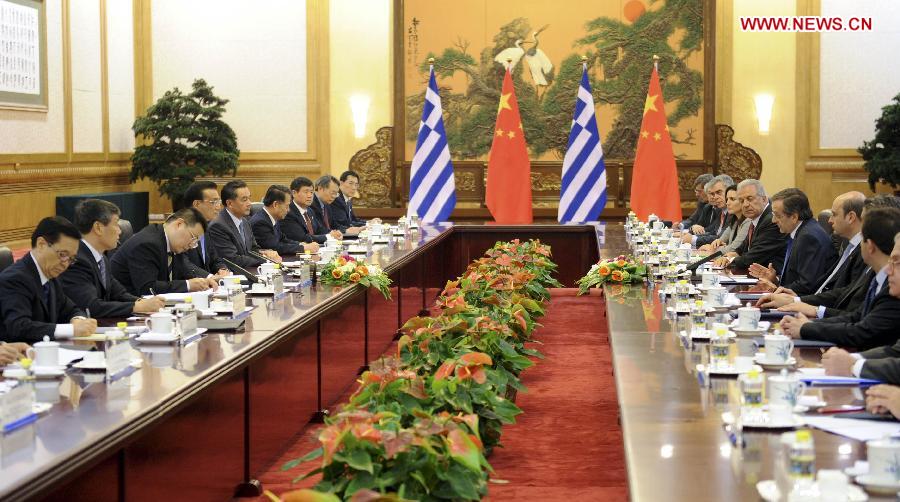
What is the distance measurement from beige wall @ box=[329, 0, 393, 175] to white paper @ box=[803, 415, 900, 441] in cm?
1020

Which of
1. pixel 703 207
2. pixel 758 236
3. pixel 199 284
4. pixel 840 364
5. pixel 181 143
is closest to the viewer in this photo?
pixel 840 364

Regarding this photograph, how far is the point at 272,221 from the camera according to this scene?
26.3 ft

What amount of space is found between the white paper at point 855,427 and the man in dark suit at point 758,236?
4156 mm

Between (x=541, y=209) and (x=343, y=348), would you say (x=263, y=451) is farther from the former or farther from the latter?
(x=541, y=209)

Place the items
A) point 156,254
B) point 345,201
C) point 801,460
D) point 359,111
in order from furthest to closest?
point 359,111, point 345,201, point 156,254, point 801,460

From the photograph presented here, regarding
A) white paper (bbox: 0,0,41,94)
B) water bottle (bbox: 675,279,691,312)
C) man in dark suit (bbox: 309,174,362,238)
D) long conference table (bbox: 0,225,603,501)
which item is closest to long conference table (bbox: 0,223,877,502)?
long conference table (bbox: 0,225,603,501)

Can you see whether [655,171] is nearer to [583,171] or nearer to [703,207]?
[583,171]

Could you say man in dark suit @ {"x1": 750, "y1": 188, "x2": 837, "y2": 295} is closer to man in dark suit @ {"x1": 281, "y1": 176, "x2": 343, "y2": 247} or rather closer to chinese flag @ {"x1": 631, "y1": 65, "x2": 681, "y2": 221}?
man in dark suit @ {"x1": 281, "y1": 176, "x2": 343, "y2": 247}

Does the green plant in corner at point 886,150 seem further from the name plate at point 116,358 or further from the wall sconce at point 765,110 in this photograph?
the name plate at point 116,358

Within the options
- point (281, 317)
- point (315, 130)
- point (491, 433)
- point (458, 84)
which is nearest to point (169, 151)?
point (315, 130)

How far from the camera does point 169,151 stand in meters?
11.2

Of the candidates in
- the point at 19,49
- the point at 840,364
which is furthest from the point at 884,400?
the point at 19,49

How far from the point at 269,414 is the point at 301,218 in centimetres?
460

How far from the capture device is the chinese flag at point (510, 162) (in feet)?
38.3
